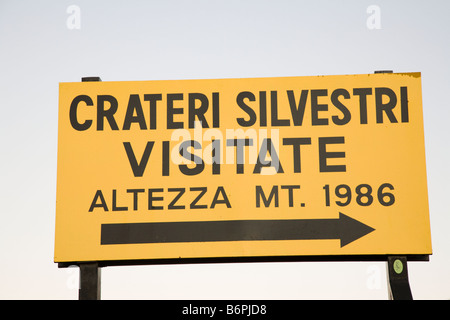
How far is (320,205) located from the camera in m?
6.87

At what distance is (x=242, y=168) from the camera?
709 cm

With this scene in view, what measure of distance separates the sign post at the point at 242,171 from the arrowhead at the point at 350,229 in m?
0.01

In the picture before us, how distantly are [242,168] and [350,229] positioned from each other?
141 centimetres

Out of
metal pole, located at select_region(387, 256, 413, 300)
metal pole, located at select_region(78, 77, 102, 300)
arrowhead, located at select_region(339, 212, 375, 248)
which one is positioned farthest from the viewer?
arrowhead, located at select_region(339, 212, 375, 248)

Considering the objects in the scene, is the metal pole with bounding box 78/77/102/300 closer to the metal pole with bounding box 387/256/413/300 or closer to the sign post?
the sign post

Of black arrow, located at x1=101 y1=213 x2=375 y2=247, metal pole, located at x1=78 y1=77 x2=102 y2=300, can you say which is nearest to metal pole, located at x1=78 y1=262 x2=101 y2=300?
metal pole, located at x1=78 y1=77 x2=102 y2=300

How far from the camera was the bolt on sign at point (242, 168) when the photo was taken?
22.3 feet

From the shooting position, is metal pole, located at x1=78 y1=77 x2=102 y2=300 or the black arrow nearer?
metal pole, located at x1=78 y1=77 x2=102 y2=300

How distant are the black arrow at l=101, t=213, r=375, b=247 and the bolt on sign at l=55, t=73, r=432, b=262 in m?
0.01

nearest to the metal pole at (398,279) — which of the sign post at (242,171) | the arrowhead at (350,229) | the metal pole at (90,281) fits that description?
the sign post at (242,171)

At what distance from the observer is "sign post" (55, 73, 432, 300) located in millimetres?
6777
